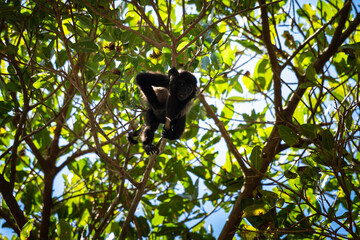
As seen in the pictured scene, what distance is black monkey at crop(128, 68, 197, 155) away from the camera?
15.0 ft

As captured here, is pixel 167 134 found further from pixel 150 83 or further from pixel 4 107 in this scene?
pixel 4 107

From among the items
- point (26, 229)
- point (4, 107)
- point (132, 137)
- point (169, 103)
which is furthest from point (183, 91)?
point (26, 229)

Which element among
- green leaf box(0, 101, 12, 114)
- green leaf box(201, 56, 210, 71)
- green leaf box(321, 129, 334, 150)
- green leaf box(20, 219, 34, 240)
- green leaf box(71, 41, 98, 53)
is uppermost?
green leaf box(201, 56, 210, 71)

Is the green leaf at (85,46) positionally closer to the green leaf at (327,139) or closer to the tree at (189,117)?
the tree at (189,117)

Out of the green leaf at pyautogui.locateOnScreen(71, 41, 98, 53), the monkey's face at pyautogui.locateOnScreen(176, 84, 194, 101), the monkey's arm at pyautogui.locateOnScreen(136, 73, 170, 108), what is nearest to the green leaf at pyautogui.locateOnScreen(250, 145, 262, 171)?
the monkey's face at pyautogui.locateOnScreen(176, 84, 194, 101)

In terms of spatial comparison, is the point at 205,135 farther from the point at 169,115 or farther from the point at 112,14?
the point at 112,14

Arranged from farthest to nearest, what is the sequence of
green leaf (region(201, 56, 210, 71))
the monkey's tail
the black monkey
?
the monkey's tail → the black monkey → green leaf (region(201, 56, 210, 71))

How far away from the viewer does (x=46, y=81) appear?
400 centimetres

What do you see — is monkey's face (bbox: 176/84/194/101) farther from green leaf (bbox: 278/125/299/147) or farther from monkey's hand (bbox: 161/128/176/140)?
green leaf (bbox: 278/125/299/147)

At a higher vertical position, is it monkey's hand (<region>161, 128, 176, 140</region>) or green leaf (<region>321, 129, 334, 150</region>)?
monkey's hand (<region>161, 128, 176, 140</region>)

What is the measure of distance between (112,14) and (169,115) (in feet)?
4.81

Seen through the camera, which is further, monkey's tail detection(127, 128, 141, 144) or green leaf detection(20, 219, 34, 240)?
monkey's tail detection(127, 128, 141, 144)

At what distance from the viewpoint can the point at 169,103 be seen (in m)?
4.62

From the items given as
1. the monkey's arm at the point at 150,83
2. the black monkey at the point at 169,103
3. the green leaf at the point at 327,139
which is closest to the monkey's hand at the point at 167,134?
the black monkey at the point at 169,103
